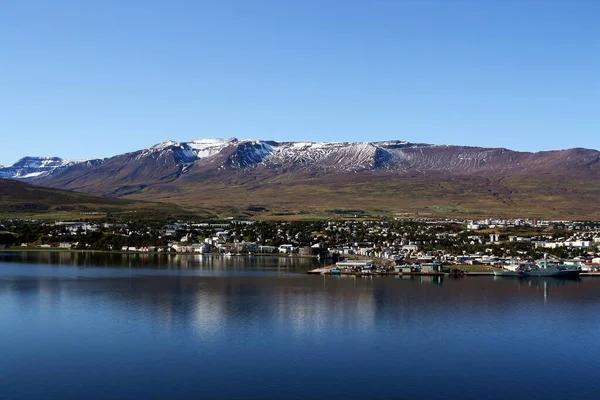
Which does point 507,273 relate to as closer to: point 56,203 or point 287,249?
point 287,249

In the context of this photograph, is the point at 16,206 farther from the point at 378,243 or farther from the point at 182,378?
the point at 182,378

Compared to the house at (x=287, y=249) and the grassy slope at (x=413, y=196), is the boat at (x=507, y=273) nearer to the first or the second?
the house at (x=287, y=249)

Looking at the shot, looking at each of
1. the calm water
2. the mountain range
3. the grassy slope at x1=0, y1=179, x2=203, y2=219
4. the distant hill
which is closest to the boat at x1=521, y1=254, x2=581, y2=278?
the calm water

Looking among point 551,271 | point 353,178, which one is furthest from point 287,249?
point 353,178

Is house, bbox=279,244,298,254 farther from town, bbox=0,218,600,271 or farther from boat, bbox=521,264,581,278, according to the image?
boat, bbox=521,264,581,278

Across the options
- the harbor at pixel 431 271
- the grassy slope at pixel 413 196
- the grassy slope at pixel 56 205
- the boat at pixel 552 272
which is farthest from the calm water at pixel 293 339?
the grassy slope at pixel 413 196
